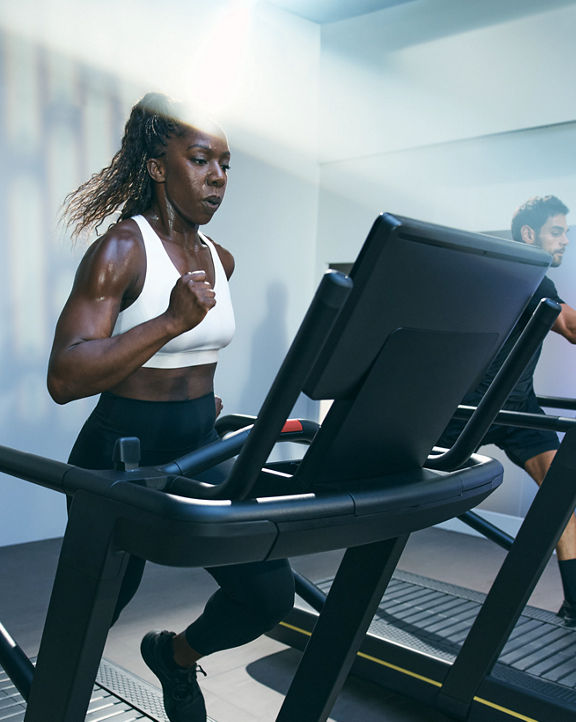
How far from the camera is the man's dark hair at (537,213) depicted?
11.9 feet

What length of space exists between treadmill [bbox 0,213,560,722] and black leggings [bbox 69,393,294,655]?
1.51ft

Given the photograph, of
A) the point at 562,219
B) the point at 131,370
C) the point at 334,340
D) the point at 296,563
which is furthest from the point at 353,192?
the point at 334,340

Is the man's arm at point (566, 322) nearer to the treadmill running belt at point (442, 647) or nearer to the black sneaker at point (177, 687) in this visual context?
the treadmill running belt at point (442, 647)

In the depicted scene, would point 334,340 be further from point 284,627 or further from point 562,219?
point 562,219

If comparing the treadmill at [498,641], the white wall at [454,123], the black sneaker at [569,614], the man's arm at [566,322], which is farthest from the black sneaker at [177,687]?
the white wall at [454,123]

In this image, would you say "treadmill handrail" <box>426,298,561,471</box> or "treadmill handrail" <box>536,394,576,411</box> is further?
"treadmill handrail" <box>536,394,576,411</box>

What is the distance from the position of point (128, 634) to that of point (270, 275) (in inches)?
119

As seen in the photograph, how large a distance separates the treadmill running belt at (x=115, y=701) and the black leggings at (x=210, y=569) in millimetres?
317

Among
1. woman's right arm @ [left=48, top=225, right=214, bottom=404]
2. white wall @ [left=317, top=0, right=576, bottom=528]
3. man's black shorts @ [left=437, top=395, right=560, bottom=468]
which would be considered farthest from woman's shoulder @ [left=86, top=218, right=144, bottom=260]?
white wall @ [left=317, top=0, right=576, bottom=528]

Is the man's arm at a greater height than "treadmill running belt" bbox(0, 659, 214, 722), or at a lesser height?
greater

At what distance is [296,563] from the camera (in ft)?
13.6

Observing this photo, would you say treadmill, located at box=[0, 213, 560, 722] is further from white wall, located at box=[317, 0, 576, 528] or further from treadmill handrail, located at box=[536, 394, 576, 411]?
white wall, located at box=[317, 0, 576, 528]

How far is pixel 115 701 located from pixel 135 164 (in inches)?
54.3

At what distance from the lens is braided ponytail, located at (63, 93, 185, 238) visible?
5.92 ft
